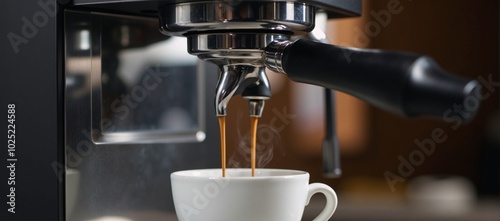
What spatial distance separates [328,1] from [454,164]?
53.7 inches

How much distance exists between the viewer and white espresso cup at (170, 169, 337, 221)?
0.45m

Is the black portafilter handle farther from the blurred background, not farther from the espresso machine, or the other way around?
the blurred background

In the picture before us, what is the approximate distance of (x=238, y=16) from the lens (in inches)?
16.9

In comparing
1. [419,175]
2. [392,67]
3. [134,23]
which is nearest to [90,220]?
[134,23]

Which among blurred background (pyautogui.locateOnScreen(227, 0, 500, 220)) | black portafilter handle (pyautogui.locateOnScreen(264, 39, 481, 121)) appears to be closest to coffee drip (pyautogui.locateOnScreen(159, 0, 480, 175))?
black portafilter handle (pyautogui.locateOnScreen(264, 39, 481, 121))

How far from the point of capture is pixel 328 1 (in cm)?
47

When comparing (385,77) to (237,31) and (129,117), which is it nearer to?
(237,31)

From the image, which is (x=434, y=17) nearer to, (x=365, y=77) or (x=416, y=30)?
(x=416, y=30)

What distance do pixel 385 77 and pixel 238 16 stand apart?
12cm

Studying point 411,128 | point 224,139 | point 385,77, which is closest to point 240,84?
point 224,139

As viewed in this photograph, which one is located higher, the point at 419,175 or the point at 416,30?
the point at 416,30

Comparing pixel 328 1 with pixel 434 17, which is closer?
pixel 328 1

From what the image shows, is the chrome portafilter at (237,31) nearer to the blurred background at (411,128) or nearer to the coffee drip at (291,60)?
the coffee drip at (291,60)

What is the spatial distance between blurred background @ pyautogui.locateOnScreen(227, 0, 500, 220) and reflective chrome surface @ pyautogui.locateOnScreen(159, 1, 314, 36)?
1.25m
